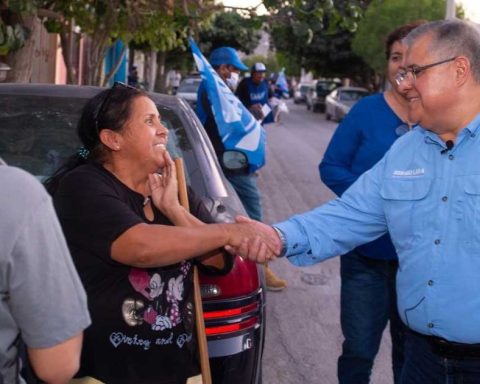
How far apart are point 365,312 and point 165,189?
158 cm

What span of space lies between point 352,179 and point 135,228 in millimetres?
1666

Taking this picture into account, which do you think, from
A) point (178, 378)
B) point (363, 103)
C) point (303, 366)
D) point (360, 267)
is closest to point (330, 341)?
point (303, 366)

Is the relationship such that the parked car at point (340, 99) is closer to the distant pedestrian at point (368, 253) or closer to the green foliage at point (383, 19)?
the green foliage at point (383, 19)

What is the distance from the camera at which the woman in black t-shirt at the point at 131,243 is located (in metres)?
2.47

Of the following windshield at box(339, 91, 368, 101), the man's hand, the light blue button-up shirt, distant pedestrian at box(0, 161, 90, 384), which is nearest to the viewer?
distant pedestrian at box(0, 161, 90, 384)

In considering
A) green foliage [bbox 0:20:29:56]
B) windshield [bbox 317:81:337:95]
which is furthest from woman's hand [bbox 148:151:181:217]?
windshield [bbox 317:81:337:95]

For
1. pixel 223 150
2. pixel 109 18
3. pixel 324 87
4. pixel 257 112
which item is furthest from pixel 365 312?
pixel 324 87

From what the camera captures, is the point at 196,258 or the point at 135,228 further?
the point at 196,258

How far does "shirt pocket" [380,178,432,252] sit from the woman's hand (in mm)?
760

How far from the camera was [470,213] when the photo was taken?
2582 mm

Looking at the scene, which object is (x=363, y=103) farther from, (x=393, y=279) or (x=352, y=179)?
(x=393, y=279)

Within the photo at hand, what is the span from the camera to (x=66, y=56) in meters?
11.0

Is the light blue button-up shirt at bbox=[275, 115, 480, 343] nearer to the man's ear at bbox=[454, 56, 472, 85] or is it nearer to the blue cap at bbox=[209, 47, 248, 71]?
the man's ear at bbox=[454, 56, 472, 85]

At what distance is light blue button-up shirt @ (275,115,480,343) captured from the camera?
2.59 m
